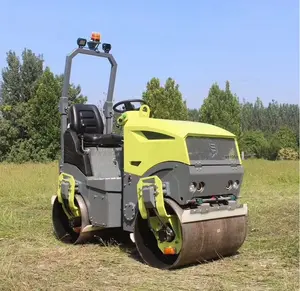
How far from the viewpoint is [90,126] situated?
5699mm

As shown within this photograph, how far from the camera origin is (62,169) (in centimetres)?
564

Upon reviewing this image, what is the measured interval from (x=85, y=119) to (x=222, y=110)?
22822mm

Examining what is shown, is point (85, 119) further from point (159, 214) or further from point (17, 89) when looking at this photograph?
point (17, 89)

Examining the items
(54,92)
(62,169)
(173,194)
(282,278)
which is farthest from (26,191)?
(54,92)

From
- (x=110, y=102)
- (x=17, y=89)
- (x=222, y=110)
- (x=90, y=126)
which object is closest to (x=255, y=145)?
(x=222, y=110)

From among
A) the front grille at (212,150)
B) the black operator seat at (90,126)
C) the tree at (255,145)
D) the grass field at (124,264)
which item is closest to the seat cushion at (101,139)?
the black operator seat at (90,126)

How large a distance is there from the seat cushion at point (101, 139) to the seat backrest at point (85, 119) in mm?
139

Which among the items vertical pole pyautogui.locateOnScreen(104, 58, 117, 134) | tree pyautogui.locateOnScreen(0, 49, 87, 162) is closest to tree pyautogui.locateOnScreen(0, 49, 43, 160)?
tree pyautogui.locateOnScreen(0, 49, 87, 162)

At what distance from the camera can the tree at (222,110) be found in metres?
27.6

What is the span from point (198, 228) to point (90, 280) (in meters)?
1.03

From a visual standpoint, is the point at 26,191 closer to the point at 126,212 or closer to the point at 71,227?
the point at 71,227

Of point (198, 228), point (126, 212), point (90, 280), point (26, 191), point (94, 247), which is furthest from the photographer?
point (26, 191)

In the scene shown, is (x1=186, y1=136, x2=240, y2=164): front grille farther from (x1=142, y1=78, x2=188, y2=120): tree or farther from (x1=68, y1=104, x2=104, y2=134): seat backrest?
(x1=142, y1=78, x2=188, y2=120): tree

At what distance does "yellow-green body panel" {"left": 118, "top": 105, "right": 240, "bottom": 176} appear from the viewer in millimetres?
4355
